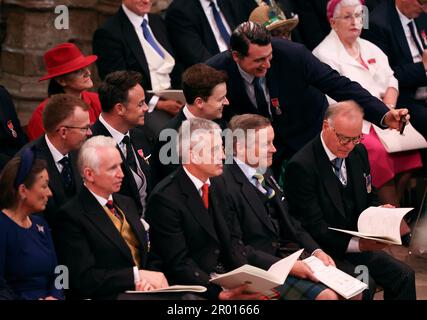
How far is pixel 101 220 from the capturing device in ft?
18.9

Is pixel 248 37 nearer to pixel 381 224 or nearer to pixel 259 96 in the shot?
pixel 259 96

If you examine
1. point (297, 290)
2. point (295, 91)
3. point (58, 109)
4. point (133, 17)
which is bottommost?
point (297, 290)

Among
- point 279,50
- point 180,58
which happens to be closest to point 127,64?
point 180,58

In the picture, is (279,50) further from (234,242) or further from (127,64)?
(234,242)

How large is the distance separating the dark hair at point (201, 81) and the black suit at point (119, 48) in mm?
842

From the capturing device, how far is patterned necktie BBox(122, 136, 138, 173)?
263 inches

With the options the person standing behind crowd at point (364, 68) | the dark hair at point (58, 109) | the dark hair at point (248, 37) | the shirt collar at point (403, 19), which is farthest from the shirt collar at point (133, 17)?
the shirt collar at point (403, 19)

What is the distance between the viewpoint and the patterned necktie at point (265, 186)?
654 cm

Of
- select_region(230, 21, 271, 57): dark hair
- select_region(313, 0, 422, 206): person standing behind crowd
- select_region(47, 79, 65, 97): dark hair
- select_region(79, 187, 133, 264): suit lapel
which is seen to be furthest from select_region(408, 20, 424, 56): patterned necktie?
select_region(79, 187, 133, 264): suit lapel

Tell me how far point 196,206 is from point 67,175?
2.40ft

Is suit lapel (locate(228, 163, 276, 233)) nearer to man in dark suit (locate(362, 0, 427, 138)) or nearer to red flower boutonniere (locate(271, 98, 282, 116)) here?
red flower boutonniere (locate(271, 98, 282, 116))

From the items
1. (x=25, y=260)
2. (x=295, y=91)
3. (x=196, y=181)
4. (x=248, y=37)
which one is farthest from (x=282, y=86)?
(x=25, y=260)

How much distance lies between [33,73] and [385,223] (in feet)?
10.8

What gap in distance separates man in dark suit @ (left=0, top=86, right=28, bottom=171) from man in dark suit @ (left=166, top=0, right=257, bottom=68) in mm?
1479
